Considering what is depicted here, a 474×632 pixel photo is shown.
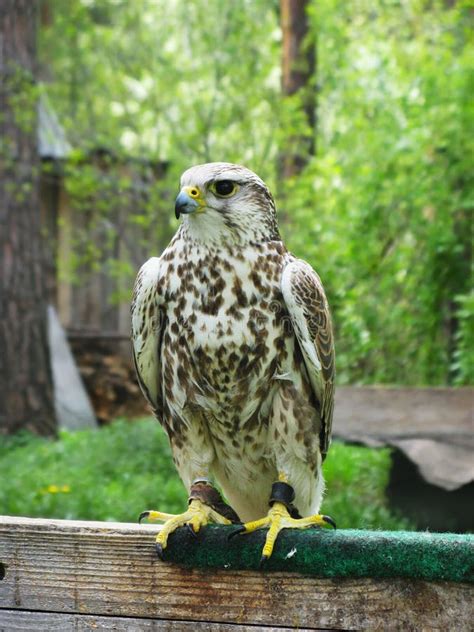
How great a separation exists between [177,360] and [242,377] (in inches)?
8.0

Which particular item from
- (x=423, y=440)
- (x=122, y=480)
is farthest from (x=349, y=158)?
(x=122, y=480)

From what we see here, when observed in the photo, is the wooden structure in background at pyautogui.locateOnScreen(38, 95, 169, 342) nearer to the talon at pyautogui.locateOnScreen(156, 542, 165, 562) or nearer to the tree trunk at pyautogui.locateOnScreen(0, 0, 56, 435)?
the tree trunk at pyautogui.locateOnScreen(0, 0, 56, 435)

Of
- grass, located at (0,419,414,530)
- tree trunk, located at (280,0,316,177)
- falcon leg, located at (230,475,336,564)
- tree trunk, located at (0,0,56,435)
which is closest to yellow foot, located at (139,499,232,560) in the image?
Answer: falcon leg, located at (230,475,336,564)

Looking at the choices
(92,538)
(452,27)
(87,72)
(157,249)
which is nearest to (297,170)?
(157,249)

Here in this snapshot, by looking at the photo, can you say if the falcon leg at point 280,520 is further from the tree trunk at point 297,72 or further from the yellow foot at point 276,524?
the tree trunk at point 297,72

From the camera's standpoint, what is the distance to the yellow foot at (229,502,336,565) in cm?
191

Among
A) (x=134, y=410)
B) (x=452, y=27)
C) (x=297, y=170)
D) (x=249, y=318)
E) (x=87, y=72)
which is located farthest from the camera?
(x=134, y=410)

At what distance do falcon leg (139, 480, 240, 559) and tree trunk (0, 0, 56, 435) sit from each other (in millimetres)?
5536

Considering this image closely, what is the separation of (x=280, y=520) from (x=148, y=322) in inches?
28.3

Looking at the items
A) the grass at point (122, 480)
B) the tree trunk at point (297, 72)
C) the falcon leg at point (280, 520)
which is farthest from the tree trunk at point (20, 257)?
the falcon leg at point (280, 520)

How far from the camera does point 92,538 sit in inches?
77.4

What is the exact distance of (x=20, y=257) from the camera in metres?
7.77

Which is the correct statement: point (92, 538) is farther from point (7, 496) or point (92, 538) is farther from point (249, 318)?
point (7, 496)

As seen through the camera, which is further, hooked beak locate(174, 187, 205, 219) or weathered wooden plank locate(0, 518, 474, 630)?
hooked beak locate(174, 187, 205, 219)
